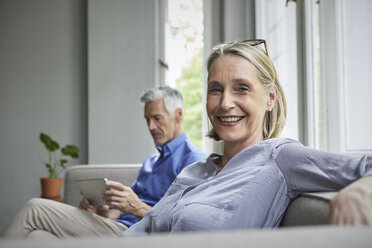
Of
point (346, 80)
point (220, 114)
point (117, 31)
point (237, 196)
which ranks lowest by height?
point (237, 196)

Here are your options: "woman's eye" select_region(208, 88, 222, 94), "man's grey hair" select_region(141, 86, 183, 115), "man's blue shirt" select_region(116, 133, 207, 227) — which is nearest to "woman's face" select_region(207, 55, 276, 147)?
"woman's eye" select_region(208, 88, 222, 94)

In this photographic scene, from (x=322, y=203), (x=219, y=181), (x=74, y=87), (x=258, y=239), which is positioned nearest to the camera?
(x=258, y=239)

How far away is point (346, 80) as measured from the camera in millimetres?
1666

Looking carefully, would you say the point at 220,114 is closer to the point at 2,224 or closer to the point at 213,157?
the point at 213,157

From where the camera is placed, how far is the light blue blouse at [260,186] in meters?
0.84

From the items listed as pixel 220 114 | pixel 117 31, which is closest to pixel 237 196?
pixel 220 114

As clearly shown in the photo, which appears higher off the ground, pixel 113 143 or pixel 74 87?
pixel 74 87

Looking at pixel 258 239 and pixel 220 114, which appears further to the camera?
pixel 220 114

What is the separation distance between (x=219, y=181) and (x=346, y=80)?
3.03 ft

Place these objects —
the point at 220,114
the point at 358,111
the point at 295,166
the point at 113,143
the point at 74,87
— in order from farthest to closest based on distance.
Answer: the point at 74,87
the point at 113,143
the point at 358,111
the point at 220,114
the point at 295,166

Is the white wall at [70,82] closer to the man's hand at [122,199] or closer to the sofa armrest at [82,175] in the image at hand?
the sofa armrest at [82,175]

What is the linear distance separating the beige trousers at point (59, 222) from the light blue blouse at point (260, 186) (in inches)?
37.2

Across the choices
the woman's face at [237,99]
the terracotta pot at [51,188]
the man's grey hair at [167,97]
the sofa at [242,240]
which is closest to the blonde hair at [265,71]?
the woman's face at [237,99]

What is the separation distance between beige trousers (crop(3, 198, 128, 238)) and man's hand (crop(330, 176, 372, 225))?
1.48 m
